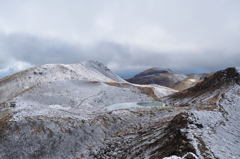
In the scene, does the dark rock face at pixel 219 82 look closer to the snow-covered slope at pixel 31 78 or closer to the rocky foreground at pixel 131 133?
the rocky foreground at pixel 131 133

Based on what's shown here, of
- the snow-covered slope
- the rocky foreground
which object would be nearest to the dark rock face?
the rocky foreground

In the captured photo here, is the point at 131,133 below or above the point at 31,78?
below

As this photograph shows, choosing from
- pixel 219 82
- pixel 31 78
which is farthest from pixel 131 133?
pixel 31 78

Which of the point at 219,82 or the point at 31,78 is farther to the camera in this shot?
the point at 31,78

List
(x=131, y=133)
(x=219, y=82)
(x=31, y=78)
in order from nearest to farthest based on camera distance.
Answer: (x=131, y=133) < (x=219, y=82) < (x=31, y=78)

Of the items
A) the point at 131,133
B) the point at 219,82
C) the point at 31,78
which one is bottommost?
the point at 131,133

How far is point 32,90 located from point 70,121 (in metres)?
58.1

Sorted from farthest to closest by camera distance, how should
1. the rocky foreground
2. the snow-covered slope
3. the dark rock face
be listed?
the snow-covered slope < the dark rock face < the rocky foreground

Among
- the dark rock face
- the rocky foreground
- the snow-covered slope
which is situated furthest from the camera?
the snow-covered slope

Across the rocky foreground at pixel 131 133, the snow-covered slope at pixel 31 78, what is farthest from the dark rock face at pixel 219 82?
the snow-covered slope at pixel 31 78

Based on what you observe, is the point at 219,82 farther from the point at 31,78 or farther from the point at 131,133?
the point at 31,78

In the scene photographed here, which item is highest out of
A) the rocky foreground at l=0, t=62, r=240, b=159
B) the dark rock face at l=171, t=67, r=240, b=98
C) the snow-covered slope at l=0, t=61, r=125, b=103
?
the snow-covered slope at l=0, t=61, r=125, b=103

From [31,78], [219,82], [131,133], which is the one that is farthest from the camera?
[31,78]

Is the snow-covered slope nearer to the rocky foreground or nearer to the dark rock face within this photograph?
the rocky foreground
